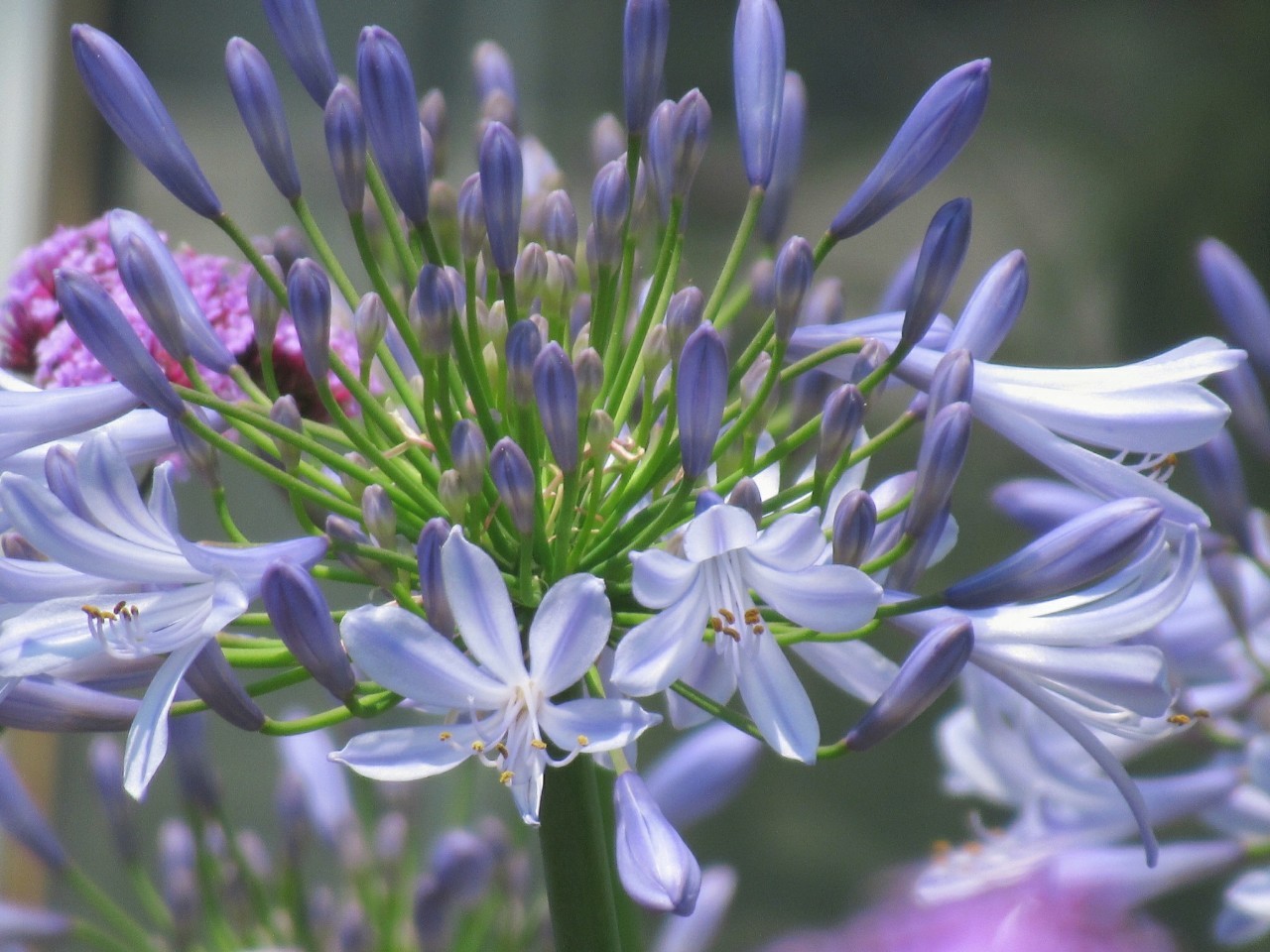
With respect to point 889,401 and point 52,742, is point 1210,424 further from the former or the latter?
point 52,742

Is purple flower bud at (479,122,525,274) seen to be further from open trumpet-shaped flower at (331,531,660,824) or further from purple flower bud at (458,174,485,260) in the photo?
open trumpet-shaped flower at (331,531,660,824)

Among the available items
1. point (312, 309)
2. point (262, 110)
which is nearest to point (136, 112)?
point (262, 110)

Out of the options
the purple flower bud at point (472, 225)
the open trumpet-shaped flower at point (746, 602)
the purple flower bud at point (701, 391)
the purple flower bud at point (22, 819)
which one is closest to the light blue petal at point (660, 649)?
the open trumpet-shaped flower at point (746, 602)

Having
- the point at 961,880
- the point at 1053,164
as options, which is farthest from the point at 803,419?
the point at 1053,164

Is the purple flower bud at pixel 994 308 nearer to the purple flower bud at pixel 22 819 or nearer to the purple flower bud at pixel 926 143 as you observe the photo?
the purple flower bud at pixel 926 143

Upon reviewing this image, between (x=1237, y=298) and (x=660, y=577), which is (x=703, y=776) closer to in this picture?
(x=660, y=577)

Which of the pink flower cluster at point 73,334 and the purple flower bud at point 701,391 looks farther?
the pink flower cluster at point 73,334
